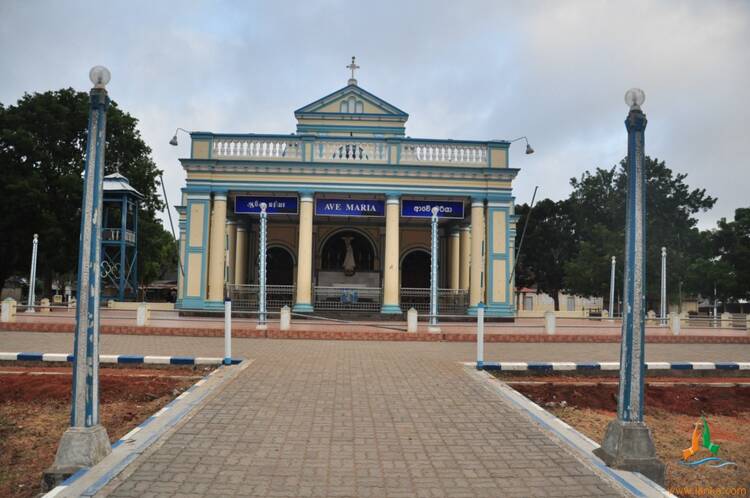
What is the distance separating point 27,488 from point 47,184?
28964 mm

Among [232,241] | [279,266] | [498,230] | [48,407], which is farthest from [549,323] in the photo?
[232,241]

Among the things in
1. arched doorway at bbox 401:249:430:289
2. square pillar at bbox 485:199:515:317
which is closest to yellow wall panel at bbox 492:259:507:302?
square pillar at bbox 485:199:515:317

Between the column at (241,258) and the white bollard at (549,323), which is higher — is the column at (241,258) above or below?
above

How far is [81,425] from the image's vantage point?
4195 millimetres

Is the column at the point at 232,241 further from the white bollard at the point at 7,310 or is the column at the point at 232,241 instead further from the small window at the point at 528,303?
the small window at the point at 528,303

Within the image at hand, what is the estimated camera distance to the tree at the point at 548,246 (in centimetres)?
4891

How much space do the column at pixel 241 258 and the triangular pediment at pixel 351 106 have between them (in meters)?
6.23

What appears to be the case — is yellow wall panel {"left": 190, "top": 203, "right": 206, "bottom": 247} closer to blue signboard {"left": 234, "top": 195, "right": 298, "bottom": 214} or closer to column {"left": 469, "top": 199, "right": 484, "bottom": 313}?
blue signboard {"left": 234, "top": 195, "right": 298, "bottom": 214}

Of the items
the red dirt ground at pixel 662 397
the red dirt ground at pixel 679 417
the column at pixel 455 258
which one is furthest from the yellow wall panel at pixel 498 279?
the red dirt ground at pixel 662 397

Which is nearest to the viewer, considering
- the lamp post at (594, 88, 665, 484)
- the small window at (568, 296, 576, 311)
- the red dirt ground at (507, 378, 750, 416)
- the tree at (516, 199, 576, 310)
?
the lamp post at (594, 88, 665, 484)

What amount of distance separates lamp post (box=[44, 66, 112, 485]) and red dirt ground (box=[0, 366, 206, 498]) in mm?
463

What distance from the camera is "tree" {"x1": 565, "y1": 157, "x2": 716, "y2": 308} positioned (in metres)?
36.8

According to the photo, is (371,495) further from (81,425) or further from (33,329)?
(33,329)

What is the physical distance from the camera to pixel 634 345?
4.52m
